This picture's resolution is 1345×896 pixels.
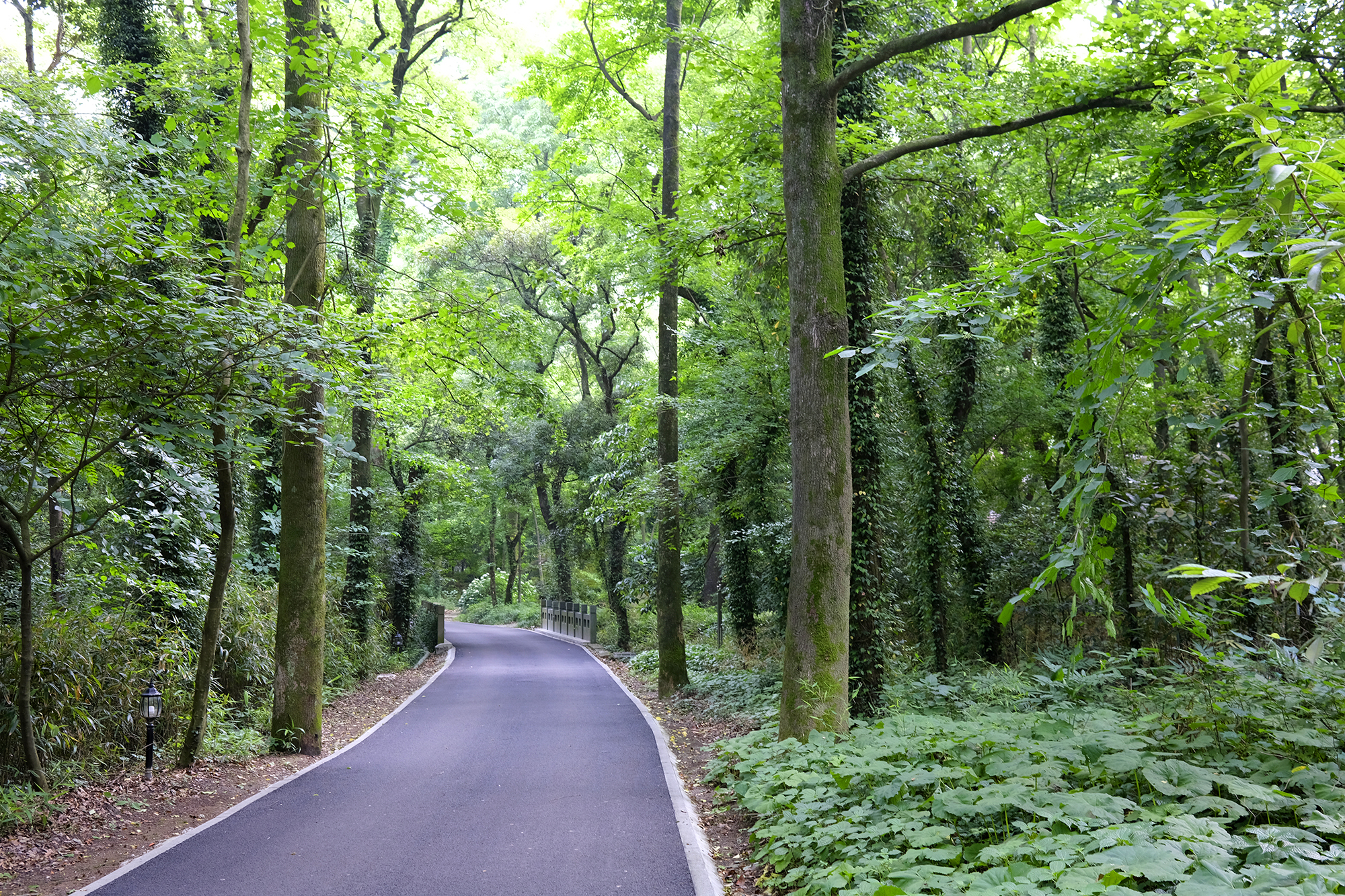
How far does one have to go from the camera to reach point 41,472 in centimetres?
691

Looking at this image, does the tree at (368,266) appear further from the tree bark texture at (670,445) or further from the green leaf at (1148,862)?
the green leaf at (1148,862)

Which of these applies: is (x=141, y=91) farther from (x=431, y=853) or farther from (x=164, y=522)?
(x=431, y=853)

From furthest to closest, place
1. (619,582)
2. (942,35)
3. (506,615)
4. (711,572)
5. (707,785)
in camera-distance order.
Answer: (506,615) < (711,572) < (619,582) < (707,785) < (942,35)

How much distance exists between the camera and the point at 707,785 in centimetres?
796

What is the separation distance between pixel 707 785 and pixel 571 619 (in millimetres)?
23313

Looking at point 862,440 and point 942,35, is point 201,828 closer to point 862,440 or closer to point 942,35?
point 862,440

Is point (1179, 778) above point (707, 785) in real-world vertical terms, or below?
above

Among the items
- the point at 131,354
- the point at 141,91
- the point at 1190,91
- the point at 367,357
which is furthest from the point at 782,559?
the point at 141,91

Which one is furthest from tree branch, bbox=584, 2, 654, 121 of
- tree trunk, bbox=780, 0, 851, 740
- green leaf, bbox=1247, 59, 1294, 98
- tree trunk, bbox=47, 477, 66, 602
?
green leaf, bbox=1247, 59, 1294, 98

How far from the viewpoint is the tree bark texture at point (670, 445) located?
14156mm

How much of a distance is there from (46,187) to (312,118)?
15.3ft

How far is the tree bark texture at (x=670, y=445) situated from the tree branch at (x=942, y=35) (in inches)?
269

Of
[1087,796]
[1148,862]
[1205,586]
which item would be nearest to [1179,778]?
[1087,796]

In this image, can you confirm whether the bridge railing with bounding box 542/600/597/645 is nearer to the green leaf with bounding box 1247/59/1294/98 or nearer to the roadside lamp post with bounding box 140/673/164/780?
the roadside lamp post with bounding box 140/673/164/780
